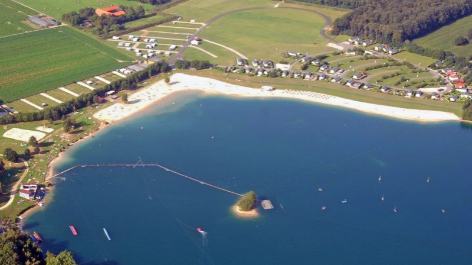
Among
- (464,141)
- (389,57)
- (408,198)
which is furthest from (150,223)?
(389,57)

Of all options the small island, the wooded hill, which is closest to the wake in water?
the small island

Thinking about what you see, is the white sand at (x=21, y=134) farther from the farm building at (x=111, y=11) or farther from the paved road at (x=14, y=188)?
the farm building at (x=111, y=11)

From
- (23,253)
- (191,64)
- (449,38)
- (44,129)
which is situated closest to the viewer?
(23,253)

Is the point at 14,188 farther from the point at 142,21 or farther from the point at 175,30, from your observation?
the point at 142,21

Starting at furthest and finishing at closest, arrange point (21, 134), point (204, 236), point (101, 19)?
point (101, 19) → point (21, 134) → point (204, 236)

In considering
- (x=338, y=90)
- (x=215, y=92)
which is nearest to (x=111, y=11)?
(x=215, y=92)

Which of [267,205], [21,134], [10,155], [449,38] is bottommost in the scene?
[21,134]

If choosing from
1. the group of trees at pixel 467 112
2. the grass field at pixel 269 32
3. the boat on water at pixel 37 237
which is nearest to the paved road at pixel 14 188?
the boat on water at pixel 37 237

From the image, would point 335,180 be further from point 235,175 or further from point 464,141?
point 464,141
